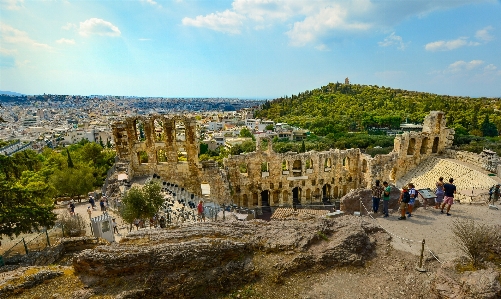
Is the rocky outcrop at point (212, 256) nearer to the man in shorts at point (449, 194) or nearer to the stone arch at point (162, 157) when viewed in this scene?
the man in shorts at point (449, 194)

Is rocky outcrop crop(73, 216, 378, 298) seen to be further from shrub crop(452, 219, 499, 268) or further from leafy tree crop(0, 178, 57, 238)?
leafy tree crop(0, 178, 57, 238)

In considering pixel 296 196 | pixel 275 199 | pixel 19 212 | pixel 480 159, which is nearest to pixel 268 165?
pixel 275 199

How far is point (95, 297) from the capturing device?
870 centimetres

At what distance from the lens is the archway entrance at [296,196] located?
1369 inches

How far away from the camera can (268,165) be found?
32.0 metres

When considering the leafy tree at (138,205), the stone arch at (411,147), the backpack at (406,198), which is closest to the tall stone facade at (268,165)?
the stone arch at (411,147)

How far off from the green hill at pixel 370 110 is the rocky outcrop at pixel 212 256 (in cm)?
7812

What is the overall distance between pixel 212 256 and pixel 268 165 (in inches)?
900

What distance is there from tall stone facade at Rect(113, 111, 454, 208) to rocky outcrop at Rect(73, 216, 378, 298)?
57.2 feet

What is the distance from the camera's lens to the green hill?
77.3 meters

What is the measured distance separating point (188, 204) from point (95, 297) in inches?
524

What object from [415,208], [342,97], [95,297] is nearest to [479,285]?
[415,208]

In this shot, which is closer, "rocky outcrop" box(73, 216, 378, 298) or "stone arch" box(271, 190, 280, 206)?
"rocky outcrop" box(73, 216, 378, 298)

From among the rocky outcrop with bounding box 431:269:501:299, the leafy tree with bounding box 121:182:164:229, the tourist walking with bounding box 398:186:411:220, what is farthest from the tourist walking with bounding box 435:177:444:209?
the leafy tree with bounding box 121:182:164:229
